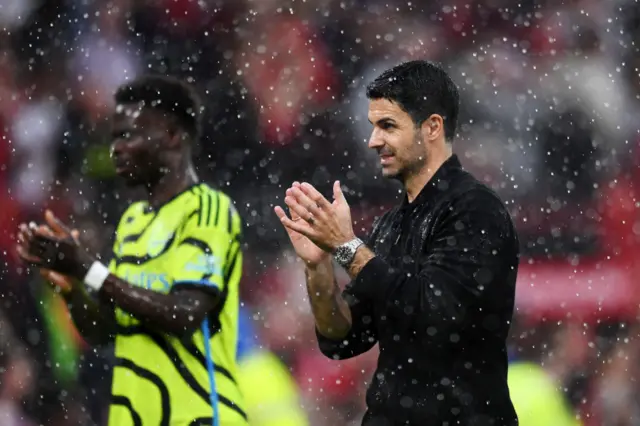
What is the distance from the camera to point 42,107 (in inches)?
257

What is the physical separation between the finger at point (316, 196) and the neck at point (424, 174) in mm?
255

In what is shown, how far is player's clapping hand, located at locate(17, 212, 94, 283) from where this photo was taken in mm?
3059

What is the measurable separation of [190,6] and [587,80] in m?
2.29

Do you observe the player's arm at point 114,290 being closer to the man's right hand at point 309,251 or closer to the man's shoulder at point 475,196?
the man's right hand at point 309,251

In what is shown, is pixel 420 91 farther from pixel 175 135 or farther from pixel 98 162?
pixel 98 162

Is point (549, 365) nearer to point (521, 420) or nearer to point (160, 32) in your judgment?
point (521, 420)

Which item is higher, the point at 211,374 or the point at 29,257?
the point at 29,257

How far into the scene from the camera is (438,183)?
2707mm

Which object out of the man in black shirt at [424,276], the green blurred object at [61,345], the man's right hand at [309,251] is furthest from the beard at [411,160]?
the green blurred object at [61,345]

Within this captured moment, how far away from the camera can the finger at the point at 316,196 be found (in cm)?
259

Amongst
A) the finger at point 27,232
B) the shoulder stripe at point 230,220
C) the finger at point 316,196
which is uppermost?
the shoulder stripe at point 230,220

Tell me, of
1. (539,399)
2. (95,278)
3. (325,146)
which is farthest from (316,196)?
(325,146)

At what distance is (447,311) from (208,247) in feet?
3.09

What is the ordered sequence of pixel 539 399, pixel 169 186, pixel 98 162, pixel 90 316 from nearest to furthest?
pixel 90 316 < pixel 169 186 < pixel 539 399 < pixel 98 162
